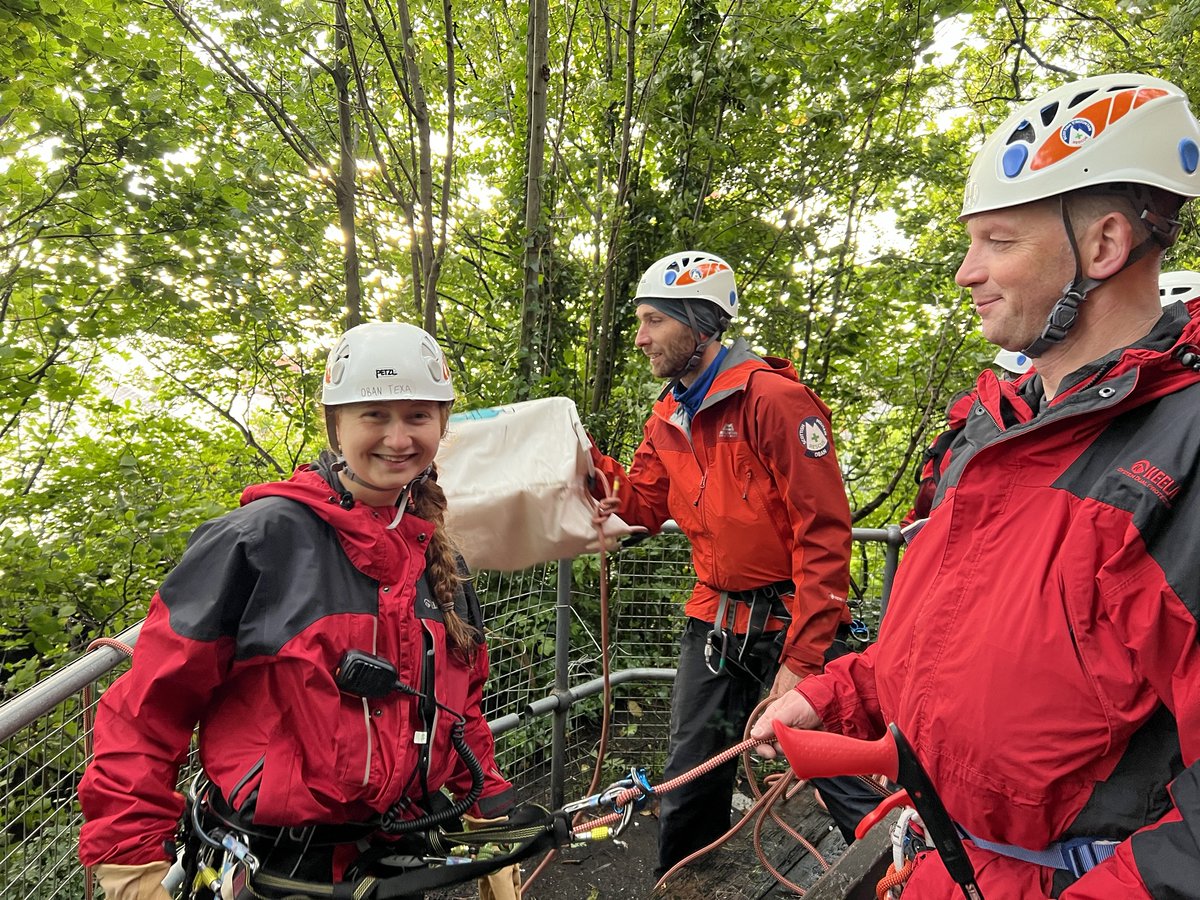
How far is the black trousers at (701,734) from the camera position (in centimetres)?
319

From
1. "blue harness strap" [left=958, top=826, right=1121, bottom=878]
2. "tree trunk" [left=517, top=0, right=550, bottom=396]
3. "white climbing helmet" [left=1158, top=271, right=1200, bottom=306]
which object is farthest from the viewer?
"tree trunk" [left=517, top=0, right=550, bottom=396]

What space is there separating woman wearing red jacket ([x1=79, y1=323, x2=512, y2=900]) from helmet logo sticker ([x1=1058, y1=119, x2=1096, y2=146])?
5.48ft

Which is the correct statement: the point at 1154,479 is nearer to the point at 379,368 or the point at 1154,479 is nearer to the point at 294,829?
the point at 379,368

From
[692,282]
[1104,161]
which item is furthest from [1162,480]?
[692,282]

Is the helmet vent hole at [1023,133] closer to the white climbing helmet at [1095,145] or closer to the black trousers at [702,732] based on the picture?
the white climbing helmet at [1095,145]

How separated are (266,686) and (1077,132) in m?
2.22

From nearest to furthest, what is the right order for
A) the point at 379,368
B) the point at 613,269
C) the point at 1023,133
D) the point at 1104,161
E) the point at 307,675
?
the point at 1104,161 < the point at 1023,133 < the point at 307,675 < the point at 379,368 < the point at 613,269

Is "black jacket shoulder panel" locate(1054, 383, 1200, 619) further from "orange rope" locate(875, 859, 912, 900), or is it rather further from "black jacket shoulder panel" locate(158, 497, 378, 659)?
"black jacket shoulder panel" locate(158, 497, 378, 659)

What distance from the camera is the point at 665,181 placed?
5793 millimetres

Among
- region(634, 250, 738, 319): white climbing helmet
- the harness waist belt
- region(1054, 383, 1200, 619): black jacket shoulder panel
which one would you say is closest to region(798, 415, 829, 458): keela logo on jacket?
region(634, 250, 738, 319): white climbing helmet

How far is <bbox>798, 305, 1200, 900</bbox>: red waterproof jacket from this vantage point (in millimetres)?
1030

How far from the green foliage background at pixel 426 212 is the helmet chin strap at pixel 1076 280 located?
359 centimetres

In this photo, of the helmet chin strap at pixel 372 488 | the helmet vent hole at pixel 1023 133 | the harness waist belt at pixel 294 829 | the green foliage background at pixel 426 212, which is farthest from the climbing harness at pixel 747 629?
the green foliage background at pixel 426 212

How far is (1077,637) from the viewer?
3.73 feet
